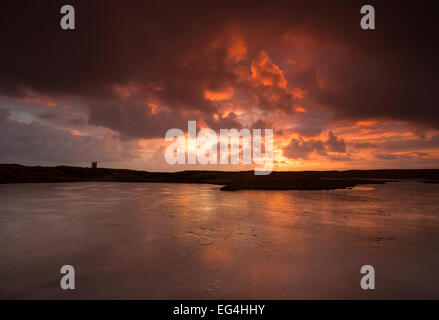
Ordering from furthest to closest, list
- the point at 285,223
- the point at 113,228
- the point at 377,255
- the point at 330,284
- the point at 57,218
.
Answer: the point at 57,218
the point at 285,223
the point at 113,228
the point at 377,255
the point at 330,284

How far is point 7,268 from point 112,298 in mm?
4449

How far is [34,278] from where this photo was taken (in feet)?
21.7

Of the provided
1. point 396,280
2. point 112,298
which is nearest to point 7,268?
point 112,298

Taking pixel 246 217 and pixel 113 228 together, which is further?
pixel 246 217

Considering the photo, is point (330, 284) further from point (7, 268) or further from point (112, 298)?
point (7, 268)

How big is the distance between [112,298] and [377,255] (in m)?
8.86
